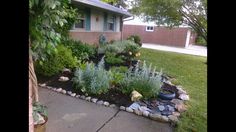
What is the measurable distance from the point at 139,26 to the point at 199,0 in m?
12.9

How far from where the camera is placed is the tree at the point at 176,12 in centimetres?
1117

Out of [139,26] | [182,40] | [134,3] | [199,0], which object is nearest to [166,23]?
[199,0]

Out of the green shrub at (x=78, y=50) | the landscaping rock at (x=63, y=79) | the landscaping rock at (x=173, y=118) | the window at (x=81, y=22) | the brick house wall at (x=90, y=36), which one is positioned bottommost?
the landscaping rock at (x=173, y=118)

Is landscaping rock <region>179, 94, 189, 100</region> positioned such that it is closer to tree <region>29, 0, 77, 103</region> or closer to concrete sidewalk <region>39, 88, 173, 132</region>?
concrete sidewalk <region>39, 88, 173, 132</region>

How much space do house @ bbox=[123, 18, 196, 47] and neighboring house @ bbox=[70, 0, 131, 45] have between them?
7545 millimetres

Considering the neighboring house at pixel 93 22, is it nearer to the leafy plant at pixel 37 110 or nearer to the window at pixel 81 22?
the window at pixel 81 22

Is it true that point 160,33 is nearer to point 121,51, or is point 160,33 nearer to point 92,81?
point 121,51

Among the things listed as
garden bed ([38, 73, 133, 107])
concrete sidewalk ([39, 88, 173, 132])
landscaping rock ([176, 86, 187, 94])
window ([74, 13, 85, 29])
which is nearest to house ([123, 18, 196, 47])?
window ([74, 13, 85, 29])

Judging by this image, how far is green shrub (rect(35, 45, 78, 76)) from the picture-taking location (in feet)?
19.8

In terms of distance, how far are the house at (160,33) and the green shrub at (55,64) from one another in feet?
48.8

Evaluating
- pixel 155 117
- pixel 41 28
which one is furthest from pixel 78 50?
pixel 41 28

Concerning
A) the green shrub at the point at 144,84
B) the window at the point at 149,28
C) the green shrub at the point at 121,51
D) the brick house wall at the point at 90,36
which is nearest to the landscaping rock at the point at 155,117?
the green shrub at the point at 144,84
